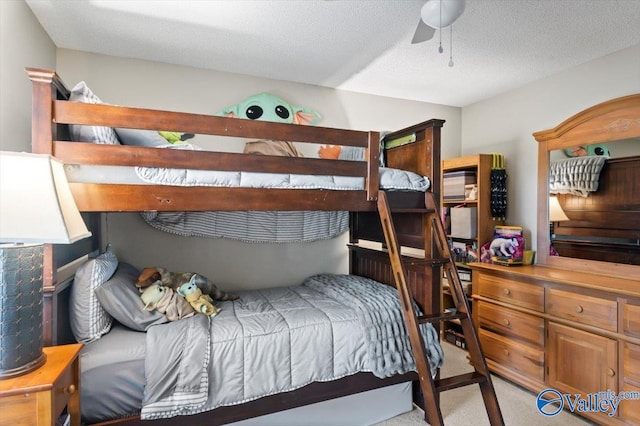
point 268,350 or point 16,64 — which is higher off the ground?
point 16,64

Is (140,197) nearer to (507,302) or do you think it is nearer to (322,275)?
(322,275)

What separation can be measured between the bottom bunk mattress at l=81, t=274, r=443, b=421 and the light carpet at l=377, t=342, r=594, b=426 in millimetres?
469

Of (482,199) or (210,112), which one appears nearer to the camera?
(210,112)

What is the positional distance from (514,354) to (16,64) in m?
3.75

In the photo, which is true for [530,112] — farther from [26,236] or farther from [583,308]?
[26,236]

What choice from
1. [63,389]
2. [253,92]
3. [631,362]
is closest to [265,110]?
[253,92]

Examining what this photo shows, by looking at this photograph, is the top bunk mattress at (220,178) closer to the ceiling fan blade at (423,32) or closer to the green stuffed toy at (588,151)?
the ceiling fan blade at (423,32)

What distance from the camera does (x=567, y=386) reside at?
2.28 metres

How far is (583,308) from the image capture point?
2.20m

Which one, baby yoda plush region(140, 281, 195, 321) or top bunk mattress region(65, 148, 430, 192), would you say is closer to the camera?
top bunk mattress region(65, 148, 430, 192)

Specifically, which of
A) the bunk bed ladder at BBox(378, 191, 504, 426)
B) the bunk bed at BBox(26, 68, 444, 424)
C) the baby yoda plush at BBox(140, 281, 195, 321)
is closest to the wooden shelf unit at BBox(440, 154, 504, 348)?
the bunk bed at BBox(26, 68, 444, 424)

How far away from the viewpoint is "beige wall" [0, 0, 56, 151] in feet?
5.53

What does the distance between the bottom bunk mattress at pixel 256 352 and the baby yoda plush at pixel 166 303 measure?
66 millimetres

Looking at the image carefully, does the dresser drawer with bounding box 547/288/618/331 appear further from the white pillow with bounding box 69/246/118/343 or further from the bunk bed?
the white pillow with bounding box 69/246/118/343
